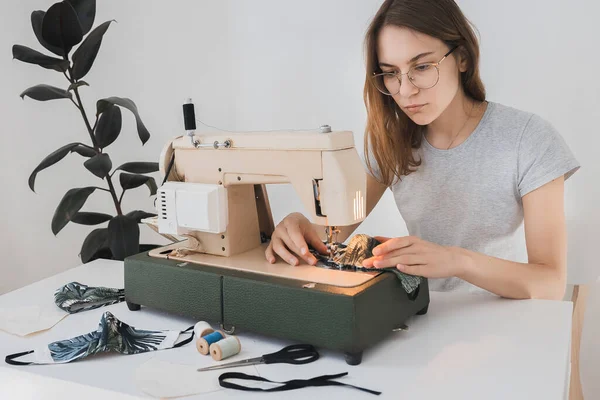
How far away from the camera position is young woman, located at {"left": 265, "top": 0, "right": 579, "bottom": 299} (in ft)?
4.45

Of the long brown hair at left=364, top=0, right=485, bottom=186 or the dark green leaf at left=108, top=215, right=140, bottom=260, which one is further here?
the dark green leaf at left=108, top=215, right=140, bottom=260

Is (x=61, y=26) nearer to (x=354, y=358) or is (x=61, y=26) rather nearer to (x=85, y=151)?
(x=85, y=151)

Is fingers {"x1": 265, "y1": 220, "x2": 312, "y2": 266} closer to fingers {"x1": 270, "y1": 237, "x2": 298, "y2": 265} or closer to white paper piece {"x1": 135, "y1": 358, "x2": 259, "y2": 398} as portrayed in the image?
fingers {"x1": 270, "y1": 237, "x2": 298, "y2": 265}

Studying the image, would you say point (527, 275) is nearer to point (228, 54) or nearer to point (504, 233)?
point (504, 233)

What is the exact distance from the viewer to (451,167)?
1.77m

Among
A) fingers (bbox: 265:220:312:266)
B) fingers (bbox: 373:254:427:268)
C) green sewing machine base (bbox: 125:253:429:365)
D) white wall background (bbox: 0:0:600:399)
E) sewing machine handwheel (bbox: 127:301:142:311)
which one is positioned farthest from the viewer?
white wall background (bbox: 0:0:600:399)

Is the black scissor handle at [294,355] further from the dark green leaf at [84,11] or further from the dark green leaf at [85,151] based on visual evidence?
the dark green leaf at [84,11]

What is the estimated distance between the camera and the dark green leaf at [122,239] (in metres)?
2.03

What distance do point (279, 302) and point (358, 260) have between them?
0.19 metres

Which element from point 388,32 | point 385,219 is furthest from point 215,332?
point 385,219

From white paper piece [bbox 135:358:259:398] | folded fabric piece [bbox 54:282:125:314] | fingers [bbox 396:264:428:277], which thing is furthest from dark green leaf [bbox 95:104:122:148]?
fingers [bbox 396:264:428:277]

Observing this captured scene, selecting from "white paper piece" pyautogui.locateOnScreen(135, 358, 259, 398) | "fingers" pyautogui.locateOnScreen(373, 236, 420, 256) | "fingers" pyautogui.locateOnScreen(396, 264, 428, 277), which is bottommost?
"white paper piece" pyautogui.locateOnScreen(135, 358, 259, 398)

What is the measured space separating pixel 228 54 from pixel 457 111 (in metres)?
1.29

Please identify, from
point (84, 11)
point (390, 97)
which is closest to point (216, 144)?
point (390, 97)
